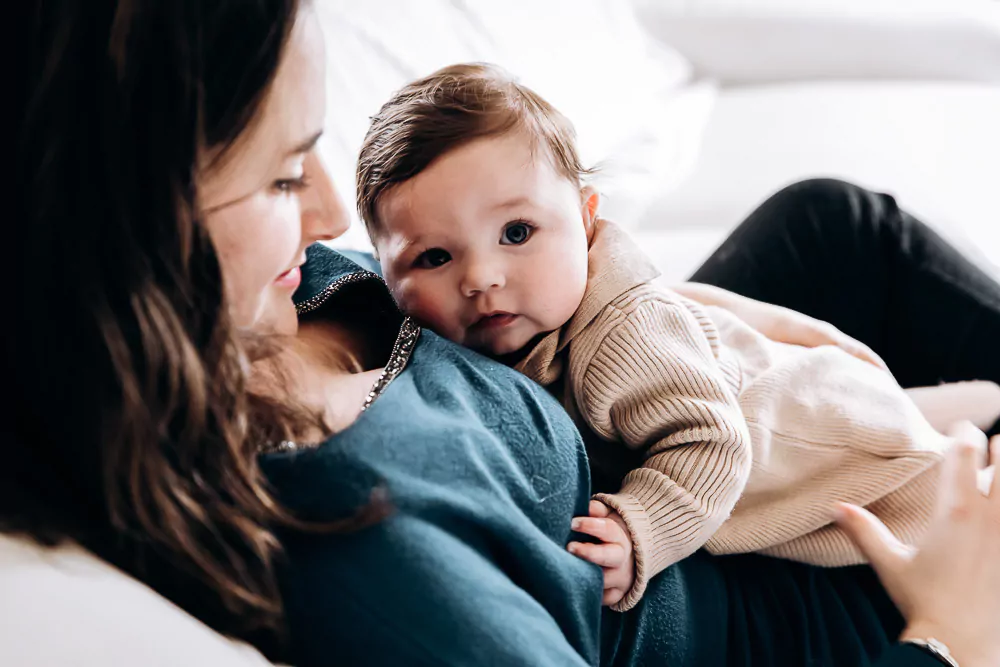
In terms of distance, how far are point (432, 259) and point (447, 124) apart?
0.12m

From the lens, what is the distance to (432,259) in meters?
0.81

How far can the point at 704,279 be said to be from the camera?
45.9 inches

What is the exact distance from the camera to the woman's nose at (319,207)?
62 cm

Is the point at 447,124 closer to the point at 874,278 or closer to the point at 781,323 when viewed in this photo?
the point at 781,323

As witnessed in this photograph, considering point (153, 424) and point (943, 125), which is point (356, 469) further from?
point (943, 125)

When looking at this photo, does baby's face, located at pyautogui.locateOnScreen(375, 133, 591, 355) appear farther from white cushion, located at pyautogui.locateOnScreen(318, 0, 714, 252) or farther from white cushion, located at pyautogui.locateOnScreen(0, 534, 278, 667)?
white cushion, located at pyautogui.locateOnScreen(0, 534, 278, 667)

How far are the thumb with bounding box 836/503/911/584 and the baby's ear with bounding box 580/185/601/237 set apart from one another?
34cm

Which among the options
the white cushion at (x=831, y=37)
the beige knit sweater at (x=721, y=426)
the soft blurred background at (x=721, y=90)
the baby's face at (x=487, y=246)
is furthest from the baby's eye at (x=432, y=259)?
the white cushion at (x=831, y=37)

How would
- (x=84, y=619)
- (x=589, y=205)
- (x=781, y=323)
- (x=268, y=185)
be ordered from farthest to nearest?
(x=781, y=323), (x=589, y=205), (x=268, y=185), (x=84, y=619)

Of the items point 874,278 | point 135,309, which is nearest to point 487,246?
point 135,309

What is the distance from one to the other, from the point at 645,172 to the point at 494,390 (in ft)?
3.54

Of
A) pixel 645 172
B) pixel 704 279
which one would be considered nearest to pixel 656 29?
pixel 645 172

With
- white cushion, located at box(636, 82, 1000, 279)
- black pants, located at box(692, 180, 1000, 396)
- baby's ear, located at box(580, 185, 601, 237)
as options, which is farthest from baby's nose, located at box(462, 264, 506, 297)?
white cushion, located at box(636, 82, 1000, 279)

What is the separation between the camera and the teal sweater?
1.70 ft
